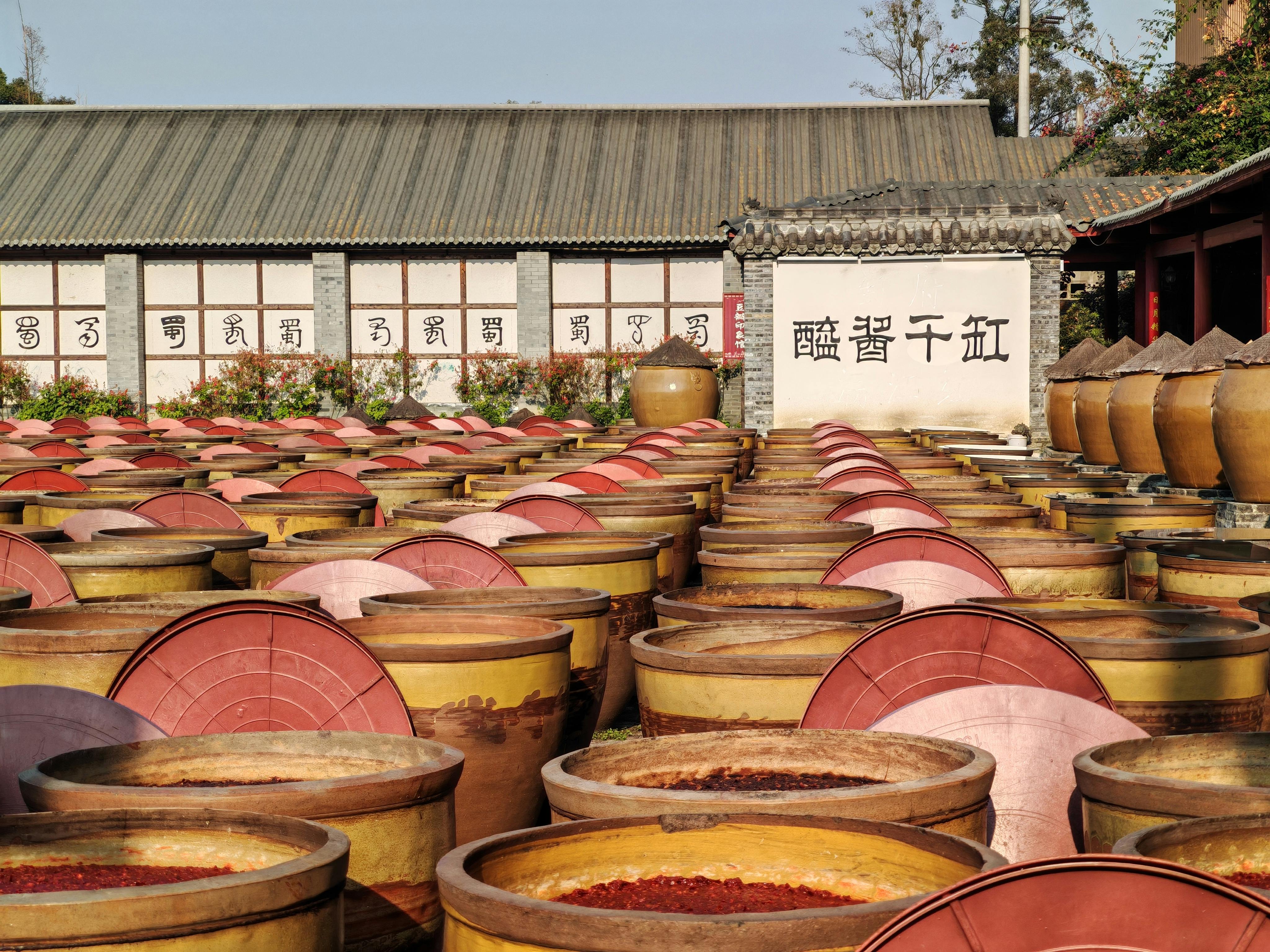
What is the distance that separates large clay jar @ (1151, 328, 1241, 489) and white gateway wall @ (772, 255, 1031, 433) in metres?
8.23

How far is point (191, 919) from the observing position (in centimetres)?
172

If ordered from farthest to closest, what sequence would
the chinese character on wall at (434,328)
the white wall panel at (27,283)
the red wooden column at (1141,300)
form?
the white wall panel at (27,283) → the chinese character on wall at (434,328) → the red wooden column at (1141,300)

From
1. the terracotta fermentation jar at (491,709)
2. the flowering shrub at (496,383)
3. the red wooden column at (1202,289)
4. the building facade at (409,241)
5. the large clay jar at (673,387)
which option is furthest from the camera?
the flowering shrub at (496,383)

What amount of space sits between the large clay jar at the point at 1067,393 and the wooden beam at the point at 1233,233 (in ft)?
7.03

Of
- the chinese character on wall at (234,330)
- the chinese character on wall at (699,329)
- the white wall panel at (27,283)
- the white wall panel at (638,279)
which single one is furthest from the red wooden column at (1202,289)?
the white wall panel at (27,283)

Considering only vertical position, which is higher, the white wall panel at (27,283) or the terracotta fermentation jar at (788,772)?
the white wall panel at (27,283)

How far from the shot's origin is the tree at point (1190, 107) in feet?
68.5

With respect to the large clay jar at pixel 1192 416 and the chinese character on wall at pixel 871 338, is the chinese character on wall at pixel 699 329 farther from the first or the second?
the large clay jar at pixel 1192 416

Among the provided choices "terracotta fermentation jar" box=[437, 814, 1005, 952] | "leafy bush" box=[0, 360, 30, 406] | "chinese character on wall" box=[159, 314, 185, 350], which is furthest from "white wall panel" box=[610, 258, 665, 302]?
"terracotta fermentation jar" box=[437, 814, 1005, 952]

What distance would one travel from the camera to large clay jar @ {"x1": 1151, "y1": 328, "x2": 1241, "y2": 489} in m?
9.30

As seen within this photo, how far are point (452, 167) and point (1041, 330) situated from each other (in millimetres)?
13700

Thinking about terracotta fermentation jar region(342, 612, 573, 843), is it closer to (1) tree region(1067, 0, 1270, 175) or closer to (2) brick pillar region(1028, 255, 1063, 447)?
(2) brick pillar region(1028, 255, 1063, 447)

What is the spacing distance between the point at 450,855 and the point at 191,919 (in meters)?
0.36

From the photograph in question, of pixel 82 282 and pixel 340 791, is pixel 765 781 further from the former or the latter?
pixel 82 282
